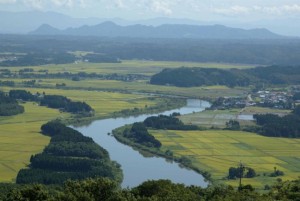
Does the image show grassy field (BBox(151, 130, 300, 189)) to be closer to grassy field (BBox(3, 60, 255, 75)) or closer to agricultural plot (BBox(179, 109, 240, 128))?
agricultural plot (BBox(179, 109, 240, 128))

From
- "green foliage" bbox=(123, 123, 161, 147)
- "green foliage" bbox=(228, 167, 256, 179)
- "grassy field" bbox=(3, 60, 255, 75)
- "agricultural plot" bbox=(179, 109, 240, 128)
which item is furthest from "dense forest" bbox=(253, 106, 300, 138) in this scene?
"grassy field" bbox=(3, 60, 255, 75)

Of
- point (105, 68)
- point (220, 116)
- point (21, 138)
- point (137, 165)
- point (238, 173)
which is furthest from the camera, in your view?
point (105, 68)

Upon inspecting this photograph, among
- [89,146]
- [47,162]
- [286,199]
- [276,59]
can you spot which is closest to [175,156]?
[89,146]

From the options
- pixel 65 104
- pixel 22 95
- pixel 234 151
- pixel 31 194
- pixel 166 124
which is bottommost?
pixel 234 151

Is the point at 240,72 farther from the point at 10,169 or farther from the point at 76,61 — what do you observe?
the point at 10,169

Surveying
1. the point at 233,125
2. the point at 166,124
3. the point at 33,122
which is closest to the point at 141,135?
the point at 166,124

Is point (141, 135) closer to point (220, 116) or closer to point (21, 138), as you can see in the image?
Answer: point (21, 138)
